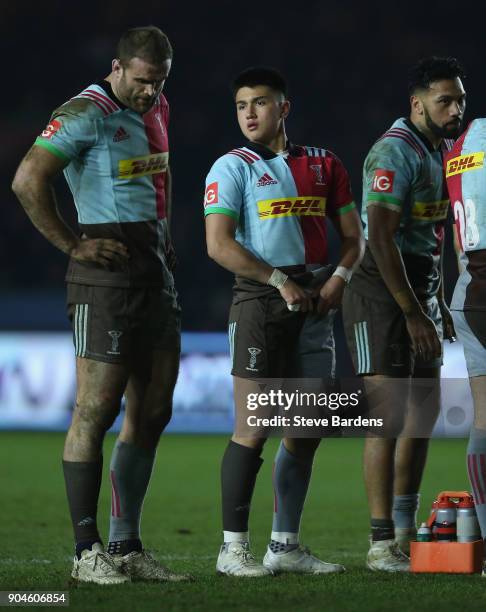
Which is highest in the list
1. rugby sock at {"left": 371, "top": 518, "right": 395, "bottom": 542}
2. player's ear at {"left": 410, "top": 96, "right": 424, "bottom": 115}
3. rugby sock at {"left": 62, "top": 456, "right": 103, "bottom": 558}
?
player's ear at {"left": 410, "top": 96, "right": 424, "bottom": 115}

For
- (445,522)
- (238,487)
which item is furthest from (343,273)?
(445,522)

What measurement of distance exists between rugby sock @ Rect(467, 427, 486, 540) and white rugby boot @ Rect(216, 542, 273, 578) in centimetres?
84

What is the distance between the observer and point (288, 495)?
15.7 feet

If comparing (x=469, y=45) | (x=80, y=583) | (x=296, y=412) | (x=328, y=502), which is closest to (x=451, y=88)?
(x=296, y=412)

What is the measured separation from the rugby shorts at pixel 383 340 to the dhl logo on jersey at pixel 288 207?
27.5 inches

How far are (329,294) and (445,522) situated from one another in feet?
3.39

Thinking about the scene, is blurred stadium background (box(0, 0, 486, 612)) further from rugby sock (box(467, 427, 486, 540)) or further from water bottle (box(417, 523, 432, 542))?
rugby sock (box(467, 427, 486, 540))

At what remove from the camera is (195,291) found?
17.2m

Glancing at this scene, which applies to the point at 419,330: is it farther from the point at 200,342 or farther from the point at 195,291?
the point at 195,291

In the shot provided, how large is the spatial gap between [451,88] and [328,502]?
377cm

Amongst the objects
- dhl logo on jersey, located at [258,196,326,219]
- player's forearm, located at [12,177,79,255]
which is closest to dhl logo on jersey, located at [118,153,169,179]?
player's forearm, located at [12,177,79,255]

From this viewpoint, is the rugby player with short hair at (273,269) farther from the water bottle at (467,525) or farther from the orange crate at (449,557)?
the water bottle at (467,525)

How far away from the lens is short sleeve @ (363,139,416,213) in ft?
16.5

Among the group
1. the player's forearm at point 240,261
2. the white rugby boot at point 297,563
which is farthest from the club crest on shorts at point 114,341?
the white rugby boot at point 297,563
